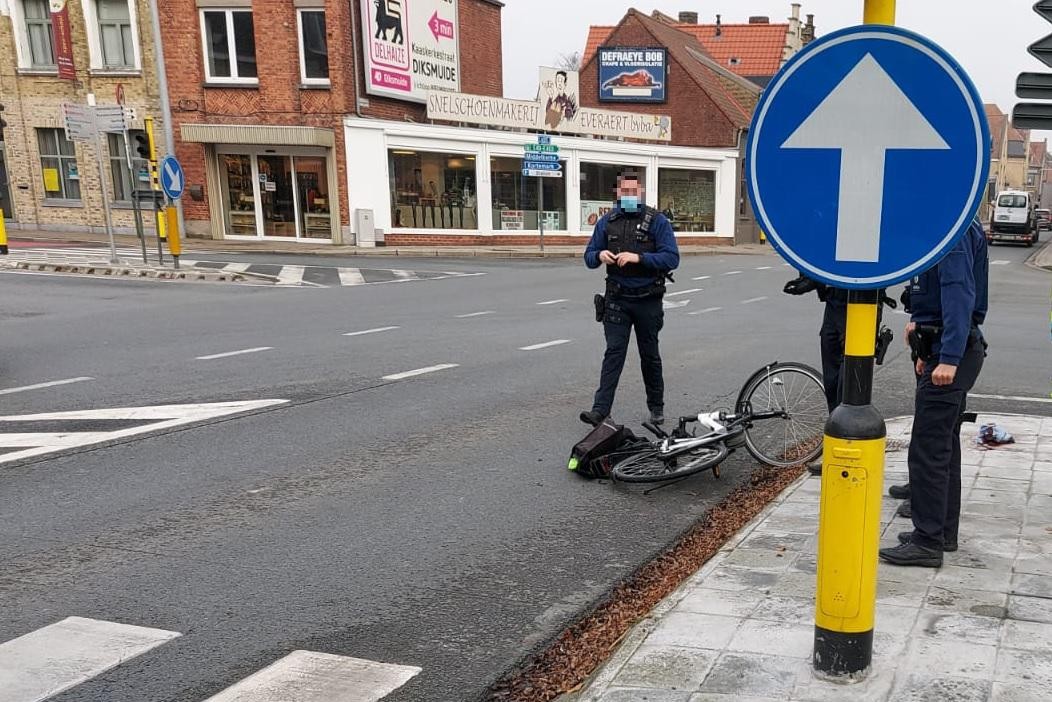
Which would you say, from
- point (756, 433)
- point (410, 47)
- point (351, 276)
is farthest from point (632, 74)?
point (756, 433)

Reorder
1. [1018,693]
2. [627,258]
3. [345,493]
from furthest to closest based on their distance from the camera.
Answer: [627,258]
[345,493]
[1018,693]

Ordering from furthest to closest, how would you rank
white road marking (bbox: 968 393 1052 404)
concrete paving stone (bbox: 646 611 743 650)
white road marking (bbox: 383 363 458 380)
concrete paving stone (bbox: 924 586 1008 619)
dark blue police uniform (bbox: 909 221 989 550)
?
1. white road marking (bbox: 383 363 458 380)
2. white road marking (bbox: 968 393 1052 404)
3. dark blue police uniform (bbox: 909 221 989 550)
4. concrete paving stone (bbox: 924 586 1008 619)
5. concrete paving stone (bbox: 646 611 743 650)

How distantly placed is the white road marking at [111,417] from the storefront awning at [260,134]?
2024cm

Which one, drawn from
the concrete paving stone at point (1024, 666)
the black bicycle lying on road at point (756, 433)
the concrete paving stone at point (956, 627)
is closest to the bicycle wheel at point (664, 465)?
the black bicycle lying on road at point (756, 433)

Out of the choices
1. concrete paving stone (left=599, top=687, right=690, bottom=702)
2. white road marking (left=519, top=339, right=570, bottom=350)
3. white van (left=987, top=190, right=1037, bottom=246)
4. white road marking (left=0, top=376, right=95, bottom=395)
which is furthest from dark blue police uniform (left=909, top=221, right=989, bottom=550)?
white van (left=987, top=190, right=1037, bottom=246)

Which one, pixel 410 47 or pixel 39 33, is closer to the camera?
pixel 39 33

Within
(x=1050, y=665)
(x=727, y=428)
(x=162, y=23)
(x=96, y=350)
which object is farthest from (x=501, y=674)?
(x=162, y=23)

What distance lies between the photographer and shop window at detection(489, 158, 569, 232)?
98.1 feet

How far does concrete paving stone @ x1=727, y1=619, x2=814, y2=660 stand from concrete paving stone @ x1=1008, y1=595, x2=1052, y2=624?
820 mm

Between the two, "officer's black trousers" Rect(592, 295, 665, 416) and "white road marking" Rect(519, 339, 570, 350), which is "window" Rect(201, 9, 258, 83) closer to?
"white road marking" Rect(519, 339, 570, 350)

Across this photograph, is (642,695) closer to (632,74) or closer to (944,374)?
(944,374)

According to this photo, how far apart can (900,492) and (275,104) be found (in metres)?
25.1

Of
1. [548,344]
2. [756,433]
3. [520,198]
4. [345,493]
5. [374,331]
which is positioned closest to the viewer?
[345,493]

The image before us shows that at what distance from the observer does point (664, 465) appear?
542cm
